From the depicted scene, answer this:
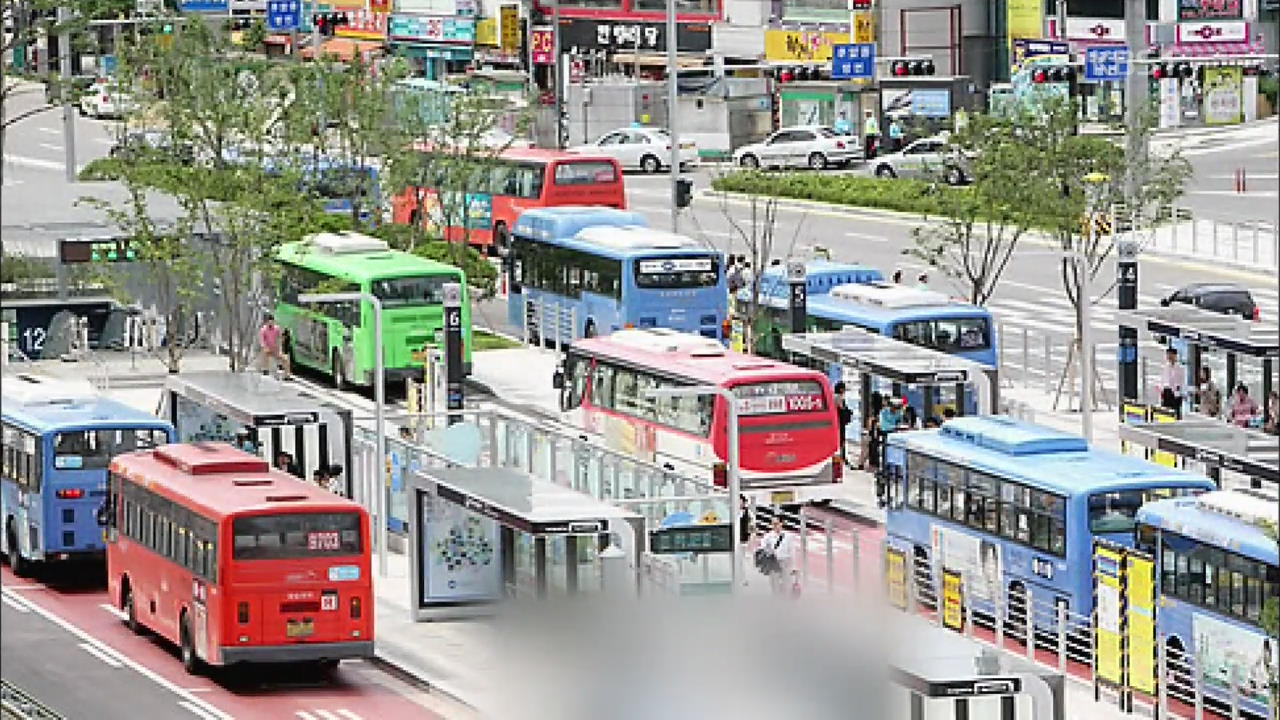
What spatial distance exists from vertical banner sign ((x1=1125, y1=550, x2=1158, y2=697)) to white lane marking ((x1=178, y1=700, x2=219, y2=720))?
11252 mm

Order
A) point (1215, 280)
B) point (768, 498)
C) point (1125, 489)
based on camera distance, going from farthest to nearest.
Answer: point (1215, 280), point (768, 498), point (1125, 489)

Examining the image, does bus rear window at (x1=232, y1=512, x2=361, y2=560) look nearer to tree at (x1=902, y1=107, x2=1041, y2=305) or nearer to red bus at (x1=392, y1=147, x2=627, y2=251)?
tree at (x1=902, y1=107, x2=1041, y2=305)

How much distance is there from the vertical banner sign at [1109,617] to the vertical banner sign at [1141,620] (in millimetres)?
155

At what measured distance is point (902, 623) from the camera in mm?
27078

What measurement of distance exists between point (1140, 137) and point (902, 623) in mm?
38285

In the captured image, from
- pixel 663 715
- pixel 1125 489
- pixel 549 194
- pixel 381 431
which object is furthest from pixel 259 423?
pixel 549 194

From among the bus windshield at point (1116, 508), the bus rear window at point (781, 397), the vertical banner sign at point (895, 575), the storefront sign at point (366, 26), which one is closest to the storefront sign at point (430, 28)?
the storefront sign at point (366, 26)

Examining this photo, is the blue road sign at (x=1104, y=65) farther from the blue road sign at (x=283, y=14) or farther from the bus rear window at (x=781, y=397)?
the bus rear window at (x=781, y=397)

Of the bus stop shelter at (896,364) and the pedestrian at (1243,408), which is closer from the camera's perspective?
the pedestrian at (1243,408)

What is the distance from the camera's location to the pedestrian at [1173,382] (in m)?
48.5

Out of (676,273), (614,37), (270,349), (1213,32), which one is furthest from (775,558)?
(614,37)

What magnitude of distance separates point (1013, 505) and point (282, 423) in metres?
12.3

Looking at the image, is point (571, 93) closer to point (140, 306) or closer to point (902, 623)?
point (140, 306)

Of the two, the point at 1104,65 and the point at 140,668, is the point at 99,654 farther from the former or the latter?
the point at 1104,65
